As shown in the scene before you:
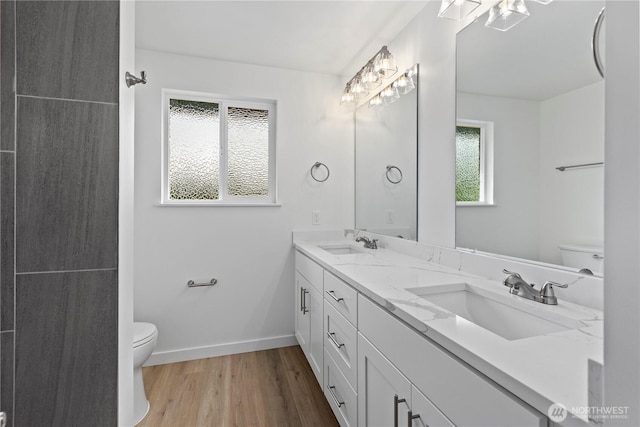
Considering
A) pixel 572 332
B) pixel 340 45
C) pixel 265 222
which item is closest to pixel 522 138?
pixel 572 332

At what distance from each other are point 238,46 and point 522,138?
192 centimetres

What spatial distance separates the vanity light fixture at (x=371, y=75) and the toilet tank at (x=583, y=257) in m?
1.45

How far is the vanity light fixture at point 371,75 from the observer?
6.58 ft

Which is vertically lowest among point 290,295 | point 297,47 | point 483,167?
point 290,295

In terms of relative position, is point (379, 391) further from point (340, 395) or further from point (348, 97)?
point (348, 97)

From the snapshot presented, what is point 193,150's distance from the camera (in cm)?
248

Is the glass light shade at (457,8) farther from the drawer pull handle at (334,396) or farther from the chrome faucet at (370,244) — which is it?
the drawer pull handle at (334,396)

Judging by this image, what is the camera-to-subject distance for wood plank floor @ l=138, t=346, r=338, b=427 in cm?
172

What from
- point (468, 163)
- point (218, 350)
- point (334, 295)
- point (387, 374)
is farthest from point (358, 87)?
point (218, 350)

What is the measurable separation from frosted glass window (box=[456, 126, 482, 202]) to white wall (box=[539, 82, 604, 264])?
0.29m

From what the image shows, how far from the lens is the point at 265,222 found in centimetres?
255

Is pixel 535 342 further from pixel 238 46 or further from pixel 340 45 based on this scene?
pixel 238 46

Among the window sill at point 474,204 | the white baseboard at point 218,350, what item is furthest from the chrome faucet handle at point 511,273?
the white baseboard at point 218,350

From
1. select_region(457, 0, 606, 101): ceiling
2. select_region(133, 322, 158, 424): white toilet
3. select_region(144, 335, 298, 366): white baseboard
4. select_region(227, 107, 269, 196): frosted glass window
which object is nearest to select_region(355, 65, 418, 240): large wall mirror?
select_region(457, 0, 606, 101): ceiling
